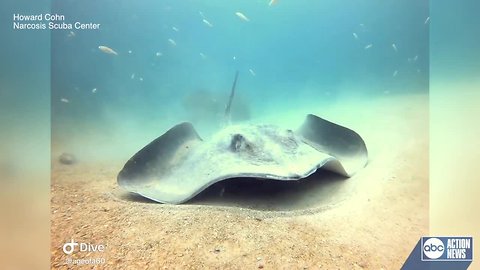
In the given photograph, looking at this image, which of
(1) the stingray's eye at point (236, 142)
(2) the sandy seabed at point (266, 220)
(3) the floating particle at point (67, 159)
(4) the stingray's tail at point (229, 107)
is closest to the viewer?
(2) the sandy seabed at point (266, 220)

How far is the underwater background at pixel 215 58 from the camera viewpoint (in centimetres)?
201

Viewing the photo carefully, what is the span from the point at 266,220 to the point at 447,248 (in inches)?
50.2

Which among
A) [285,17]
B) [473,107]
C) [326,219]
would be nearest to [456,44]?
[473,107]

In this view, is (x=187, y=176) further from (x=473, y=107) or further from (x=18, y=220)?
(x=473, y=107)

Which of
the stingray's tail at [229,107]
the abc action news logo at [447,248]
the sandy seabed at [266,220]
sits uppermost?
the stingray's tail at [229,107]

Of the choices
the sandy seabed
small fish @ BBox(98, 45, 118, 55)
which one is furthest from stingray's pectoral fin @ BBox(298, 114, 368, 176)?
small fish @ BBox(98, 45, 118, 55)

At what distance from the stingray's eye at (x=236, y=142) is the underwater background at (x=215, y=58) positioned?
0.37m

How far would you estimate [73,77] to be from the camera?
2.00 m

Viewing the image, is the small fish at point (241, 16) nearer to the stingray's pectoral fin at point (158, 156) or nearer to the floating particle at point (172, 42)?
the floating particle at point (172, 42)

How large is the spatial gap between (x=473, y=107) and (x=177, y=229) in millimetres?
2182

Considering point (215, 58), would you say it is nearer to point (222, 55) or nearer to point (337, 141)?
point (222, 55)

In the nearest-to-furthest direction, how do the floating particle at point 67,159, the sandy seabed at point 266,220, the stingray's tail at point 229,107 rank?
the sandy seabed at point 266,220, the floating particle at point 67,159, the stingray's tail at point 229,107

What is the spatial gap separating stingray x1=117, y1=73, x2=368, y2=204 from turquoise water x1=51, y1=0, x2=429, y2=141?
0.67 feet

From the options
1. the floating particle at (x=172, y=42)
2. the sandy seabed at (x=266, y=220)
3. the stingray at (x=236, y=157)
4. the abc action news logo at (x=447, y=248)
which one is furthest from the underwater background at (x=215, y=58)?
the abc action news logo at (x=447, y=248)
